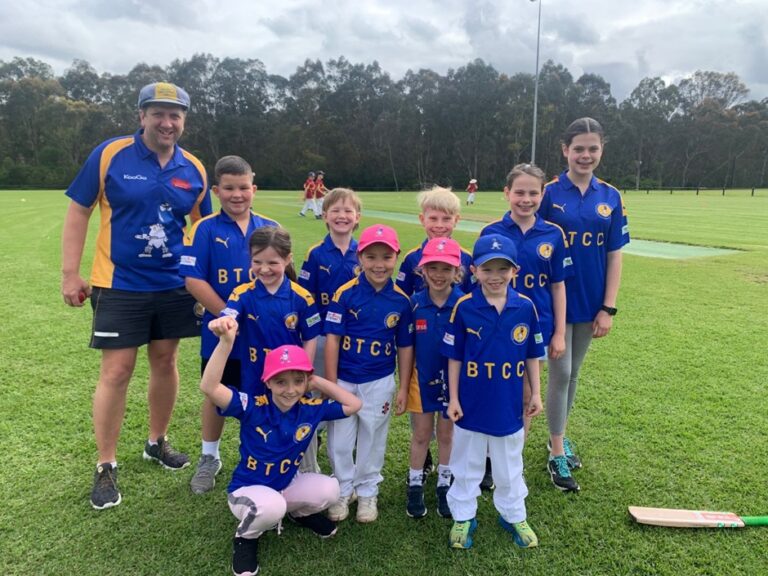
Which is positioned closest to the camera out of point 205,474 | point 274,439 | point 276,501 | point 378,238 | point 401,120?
point 276,501

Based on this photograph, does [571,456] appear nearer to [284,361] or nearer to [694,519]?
[694,519]

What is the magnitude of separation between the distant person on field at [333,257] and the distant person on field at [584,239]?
4.32 ft

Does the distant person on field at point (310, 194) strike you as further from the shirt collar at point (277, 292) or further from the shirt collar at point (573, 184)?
the shirt collar at point (277, 292)

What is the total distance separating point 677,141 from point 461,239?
7741cm

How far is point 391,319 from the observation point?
3031 mm

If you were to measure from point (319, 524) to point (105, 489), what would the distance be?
4.64 ft

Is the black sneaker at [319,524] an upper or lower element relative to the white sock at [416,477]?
lower

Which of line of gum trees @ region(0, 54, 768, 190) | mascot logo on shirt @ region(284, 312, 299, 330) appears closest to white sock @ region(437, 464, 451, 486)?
mascot logo on shirt @ region(284, 312, 299, 330)

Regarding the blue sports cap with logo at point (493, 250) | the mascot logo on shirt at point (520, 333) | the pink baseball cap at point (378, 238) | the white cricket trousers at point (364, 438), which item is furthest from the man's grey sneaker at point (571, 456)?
the pink baseball cap at point (378, 238)

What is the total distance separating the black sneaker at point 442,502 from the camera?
305 centimetres

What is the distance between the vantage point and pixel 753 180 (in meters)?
72.8

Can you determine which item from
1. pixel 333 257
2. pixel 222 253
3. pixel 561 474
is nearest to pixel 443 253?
pixel 333 257

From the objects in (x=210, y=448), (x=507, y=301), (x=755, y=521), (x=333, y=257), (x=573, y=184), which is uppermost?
(x=573, y=184)

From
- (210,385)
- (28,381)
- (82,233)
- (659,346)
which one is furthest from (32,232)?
(659,346)
